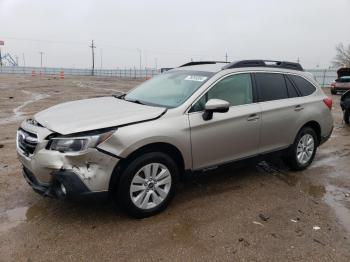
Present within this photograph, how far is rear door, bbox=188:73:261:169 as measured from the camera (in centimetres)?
430

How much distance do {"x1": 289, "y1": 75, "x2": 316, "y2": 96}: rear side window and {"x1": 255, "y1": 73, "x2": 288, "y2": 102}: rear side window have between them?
1.05 feet

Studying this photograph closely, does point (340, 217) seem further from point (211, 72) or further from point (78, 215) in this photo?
point (78, 215)

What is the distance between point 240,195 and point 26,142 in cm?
270

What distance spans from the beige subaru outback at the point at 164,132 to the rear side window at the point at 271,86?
2 cm

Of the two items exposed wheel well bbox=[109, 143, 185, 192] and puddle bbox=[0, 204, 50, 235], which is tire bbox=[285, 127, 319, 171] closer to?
exposed wheel well bbox=[109, 143, 185, 192]

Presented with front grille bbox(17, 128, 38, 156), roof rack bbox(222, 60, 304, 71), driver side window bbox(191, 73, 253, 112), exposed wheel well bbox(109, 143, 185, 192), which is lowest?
exposed wheel well bbox(109, 143, 185, 192)

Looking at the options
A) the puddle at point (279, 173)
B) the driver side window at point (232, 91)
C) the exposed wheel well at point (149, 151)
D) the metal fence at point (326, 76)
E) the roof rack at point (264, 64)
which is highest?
the metal fence at point (326, 76)

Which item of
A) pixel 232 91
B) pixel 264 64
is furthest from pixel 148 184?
pixel 264 64

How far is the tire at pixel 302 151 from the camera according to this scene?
564 centimetres

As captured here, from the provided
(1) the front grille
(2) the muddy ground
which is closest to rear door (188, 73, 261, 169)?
(2) the muddy ground

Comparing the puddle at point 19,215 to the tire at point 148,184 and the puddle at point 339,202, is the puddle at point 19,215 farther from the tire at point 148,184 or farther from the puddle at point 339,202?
the puddle at point 339,202

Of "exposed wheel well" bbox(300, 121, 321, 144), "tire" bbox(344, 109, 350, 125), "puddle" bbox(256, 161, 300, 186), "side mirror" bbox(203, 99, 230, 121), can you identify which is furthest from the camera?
"tire" bbox(344, 109, 350, 125)

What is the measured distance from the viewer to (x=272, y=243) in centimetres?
358

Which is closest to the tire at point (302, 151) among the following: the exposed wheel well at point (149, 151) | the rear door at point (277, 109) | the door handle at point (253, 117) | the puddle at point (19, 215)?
the rear door at point (277, 109)
